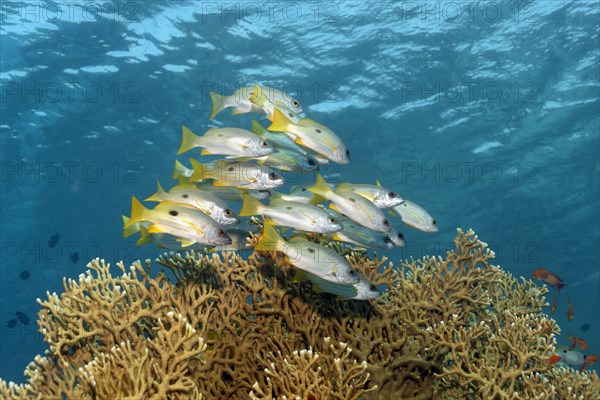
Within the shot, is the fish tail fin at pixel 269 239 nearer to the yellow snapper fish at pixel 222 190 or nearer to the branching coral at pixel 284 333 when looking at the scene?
the yellow snapper fish at pixel 222 190

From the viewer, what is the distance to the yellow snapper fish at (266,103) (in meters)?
5.39

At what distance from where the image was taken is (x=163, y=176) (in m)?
29.9

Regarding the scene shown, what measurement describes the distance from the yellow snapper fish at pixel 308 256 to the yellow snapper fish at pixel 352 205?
0.57 metres

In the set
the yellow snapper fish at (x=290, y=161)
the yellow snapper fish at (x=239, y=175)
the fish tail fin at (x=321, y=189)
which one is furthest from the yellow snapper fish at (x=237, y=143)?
the fish tail fin at (x=321, y=189)

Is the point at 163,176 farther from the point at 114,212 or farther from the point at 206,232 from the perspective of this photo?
the point at 206,232

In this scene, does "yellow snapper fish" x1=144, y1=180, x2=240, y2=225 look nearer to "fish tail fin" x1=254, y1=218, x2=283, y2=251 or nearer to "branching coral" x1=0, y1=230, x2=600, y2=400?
"fish tail fin" x1=254, y1=218, x2=283, y2=251

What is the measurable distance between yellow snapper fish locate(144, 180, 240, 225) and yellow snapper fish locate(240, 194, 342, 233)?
235 millimetres

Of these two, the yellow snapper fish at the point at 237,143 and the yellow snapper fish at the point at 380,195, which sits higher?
the yellow snapper fish at the point at 237,143

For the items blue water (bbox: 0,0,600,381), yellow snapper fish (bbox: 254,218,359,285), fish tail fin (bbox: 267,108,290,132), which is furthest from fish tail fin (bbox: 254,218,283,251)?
blue water (bbox: 0,0,600,381)

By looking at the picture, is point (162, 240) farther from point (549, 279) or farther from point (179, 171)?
point (549, 279)

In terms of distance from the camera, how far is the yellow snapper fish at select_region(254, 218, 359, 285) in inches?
171

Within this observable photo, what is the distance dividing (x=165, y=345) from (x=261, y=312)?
5.37 ft

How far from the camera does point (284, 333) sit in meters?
5.67

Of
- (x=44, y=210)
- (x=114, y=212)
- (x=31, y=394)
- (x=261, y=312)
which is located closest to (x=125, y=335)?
(x=31, y=394)
